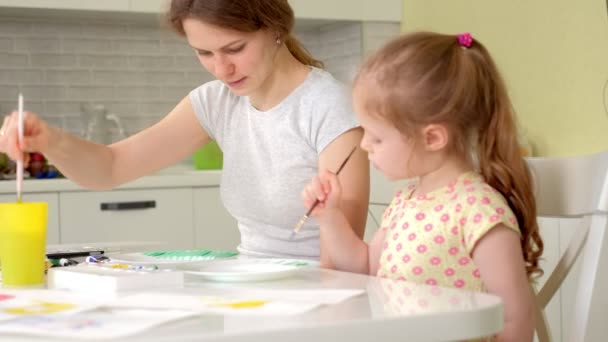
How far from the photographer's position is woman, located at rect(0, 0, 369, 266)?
2098mm

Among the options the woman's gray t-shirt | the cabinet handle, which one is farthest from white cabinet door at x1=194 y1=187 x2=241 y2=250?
the woman's gray t-shirt

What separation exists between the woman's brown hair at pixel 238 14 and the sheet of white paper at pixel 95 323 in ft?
3.40

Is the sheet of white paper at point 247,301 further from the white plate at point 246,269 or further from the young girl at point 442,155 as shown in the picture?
the young girl at point 442,155

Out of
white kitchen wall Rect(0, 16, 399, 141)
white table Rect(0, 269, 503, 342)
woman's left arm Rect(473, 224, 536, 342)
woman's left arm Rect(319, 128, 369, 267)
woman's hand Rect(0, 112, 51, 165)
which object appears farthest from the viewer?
white kitchen wall Rect(0, 16, 399, 141)

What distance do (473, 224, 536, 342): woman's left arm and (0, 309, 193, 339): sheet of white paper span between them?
1.76 feet

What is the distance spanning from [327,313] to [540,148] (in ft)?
9.78

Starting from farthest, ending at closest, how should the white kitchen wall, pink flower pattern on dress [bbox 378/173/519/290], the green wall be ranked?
the white kitchen wall
the green wall
pink flower pattern on dress [bbox 378/173/519/290]

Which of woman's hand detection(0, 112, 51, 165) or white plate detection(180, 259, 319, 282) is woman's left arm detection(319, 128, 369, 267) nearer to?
white plate detection(180, 259, 319, 282)

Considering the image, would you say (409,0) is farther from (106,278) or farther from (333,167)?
(106,278)

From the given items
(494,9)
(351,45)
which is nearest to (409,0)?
(351,45)

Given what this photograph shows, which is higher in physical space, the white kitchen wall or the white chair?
the white kitchen wall

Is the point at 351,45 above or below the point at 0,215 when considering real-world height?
above

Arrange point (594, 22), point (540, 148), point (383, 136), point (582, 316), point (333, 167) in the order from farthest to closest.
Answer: point (540, 148)
point (594, 22)
point (333, 167)
point (383, 136)
point (582, 316)

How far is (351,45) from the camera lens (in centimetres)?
489
